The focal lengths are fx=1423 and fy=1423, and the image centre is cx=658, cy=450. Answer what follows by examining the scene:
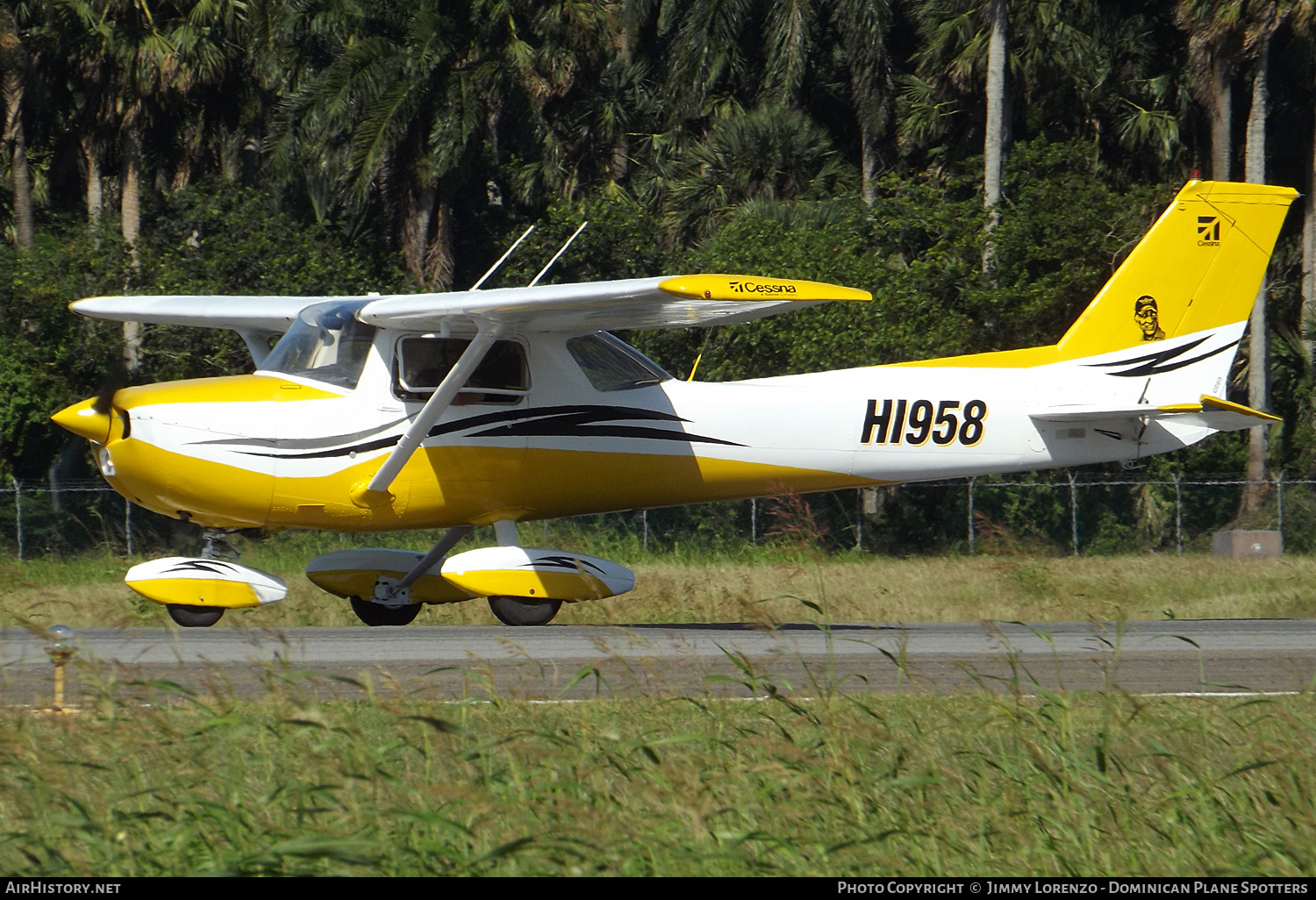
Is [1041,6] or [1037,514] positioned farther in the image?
[1041,6]

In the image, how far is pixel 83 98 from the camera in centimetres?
2973

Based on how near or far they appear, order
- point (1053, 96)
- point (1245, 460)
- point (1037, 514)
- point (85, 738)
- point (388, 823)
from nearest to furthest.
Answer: point (388, 823) < point (85, 738) < point (1037, 514) < point (1245, 460) < point (1053, 96)

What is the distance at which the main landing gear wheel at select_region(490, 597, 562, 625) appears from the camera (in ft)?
37.9

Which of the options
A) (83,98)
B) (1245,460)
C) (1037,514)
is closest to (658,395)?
(1037,514)

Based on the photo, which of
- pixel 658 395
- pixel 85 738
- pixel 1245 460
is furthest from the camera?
pixel 1245 460

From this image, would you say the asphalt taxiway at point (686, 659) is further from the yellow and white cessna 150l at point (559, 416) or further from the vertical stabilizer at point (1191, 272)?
the vertical stabilizer at point (1191, 272)

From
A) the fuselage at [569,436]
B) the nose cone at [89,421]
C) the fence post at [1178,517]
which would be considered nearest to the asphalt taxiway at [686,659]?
the fuselage at [569,436]

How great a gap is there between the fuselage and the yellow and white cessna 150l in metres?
0.02

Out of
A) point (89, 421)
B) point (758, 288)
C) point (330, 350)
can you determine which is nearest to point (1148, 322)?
point (758, 288)

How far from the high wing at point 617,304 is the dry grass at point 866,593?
2.32 m

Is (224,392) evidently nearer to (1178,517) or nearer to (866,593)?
(866,593)

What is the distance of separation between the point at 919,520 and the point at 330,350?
15626 mm

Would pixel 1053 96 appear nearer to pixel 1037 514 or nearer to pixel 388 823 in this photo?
pixel 1037 514
